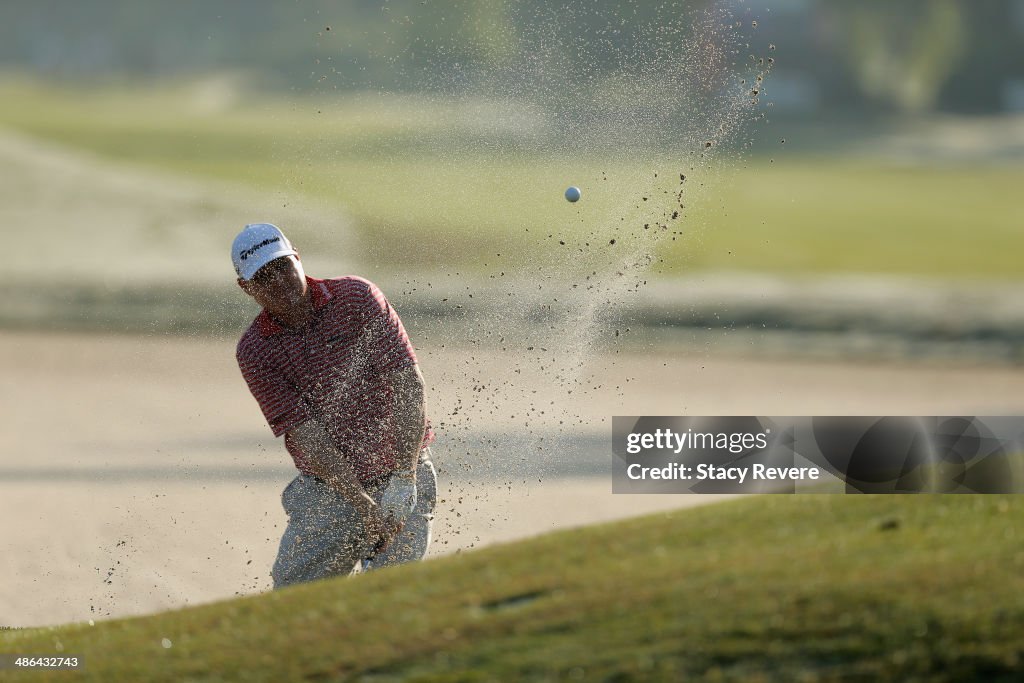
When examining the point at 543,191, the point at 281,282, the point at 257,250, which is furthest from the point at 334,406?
the point at 543,191

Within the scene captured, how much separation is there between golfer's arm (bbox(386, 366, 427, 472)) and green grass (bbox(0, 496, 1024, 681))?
0.71m

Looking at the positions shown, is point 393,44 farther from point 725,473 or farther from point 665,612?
point 665,612

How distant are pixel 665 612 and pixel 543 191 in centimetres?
1011

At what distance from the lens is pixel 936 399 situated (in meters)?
15.4

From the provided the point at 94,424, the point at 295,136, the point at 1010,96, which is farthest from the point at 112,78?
the point at 94,424

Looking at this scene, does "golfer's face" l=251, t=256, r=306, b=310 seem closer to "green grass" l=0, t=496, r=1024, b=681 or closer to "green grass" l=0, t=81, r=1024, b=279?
"green grass" l=0, t=496, r=1024, b=681

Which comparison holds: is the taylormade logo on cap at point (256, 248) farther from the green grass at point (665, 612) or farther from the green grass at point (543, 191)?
the green grass at point (543, 191)

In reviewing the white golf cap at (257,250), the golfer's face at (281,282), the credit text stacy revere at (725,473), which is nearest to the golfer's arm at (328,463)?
the golfer's face at (281,282)

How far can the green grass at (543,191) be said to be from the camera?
1213 centimetres

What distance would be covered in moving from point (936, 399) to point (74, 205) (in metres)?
16.5

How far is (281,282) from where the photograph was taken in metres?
5.86

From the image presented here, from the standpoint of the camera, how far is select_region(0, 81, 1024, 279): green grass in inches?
478

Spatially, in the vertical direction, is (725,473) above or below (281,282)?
above

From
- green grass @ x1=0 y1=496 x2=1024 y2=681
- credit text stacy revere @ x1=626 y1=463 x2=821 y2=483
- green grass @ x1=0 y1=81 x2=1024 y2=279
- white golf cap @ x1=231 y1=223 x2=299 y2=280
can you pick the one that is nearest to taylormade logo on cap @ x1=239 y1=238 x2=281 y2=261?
white golf cap @ x1=231 y1=223 x2=299 y2=280
